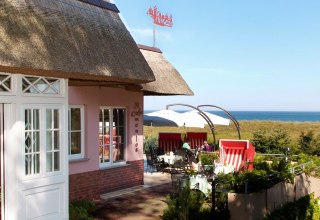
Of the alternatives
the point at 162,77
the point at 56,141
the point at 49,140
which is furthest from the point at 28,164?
the point at 162,77

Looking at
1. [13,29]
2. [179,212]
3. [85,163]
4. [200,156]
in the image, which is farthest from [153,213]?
[200,156]

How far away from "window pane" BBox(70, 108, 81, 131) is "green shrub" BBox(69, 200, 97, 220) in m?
1.99

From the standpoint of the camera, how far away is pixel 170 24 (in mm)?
15906

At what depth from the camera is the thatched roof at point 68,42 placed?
686cm

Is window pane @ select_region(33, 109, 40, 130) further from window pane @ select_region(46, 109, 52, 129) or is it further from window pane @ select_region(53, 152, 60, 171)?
window pane @ select_region(53, 152, 60, 171)

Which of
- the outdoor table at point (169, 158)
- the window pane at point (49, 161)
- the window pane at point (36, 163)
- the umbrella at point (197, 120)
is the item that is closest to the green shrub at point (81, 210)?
the window pane at point (49, 161)

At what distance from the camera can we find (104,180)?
453 inches

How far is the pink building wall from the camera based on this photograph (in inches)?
417

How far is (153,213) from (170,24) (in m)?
8.49

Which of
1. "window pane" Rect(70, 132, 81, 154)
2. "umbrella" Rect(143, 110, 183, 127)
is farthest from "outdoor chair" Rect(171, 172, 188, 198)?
"umbrella" Rect(143, 110, 183, 127)

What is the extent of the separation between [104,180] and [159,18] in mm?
6778

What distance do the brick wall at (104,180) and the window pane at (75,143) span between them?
2.04ft

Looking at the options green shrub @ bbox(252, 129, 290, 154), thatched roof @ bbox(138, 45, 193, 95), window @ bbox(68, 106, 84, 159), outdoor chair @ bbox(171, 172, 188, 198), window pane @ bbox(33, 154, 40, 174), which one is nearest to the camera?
window pane @ bbox(33, 154, 40, 174)

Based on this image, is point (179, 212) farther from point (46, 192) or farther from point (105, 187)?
point (105, 187)
